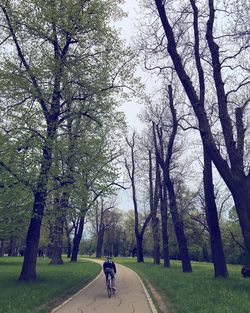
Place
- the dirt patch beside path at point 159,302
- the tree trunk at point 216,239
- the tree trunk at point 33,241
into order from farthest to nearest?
the tree trunk at point 216,239 → the tree trunk at point 33,241 → the dirt patch beside path at point 159,302

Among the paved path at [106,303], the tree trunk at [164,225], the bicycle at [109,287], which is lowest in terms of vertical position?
the paved path at [106,303]

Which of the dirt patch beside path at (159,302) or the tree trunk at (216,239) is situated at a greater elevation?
the tree trunk at (216,239)

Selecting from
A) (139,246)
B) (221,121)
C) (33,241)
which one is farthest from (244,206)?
(139,246)

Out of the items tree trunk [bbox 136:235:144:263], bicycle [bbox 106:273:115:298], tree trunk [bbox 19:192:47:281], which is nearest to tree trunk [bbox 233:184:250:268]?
bicycle [bbox 106:273:115:298]

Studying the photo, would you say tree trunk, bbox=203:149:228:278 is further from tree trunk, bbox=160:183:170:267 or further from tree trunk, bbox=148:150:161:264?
tree trunk, bbox=148:150:161:264

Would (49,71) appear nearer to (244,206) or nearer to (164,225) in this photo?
(244,206)

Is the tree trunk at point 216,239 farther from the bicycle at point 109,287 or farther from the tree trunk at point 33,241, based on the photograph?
the tree trunk at point 33,241

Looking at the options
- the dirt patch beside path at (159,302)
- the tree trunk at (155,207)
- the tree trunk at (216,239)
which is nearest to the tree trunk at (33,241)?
the dirt patch beside path at (159,302)

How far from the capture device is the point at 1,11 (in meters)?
18.0

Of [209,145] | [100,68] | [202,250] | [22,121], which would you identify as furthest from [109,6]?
[202,250]

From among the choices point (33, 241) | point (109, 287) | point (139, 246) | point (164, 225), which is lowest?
point (109, 287)

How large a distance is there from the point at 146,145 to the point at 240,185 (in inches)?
1039

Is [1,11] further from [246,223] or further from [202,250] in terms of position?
[202,250]

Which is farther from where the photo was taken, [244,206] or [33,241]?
[33,241]
